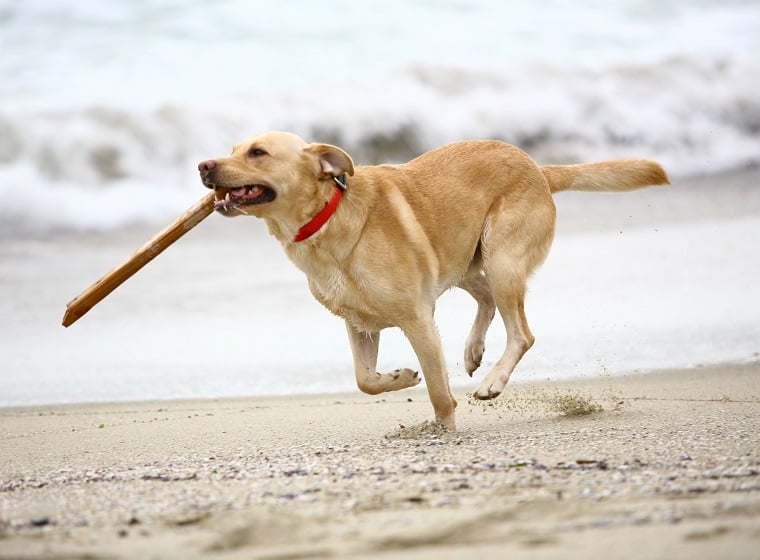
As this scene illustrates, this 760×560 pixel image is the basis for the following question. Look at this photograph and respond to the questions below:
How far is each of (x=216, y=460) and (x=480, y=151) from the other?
8.30 ft

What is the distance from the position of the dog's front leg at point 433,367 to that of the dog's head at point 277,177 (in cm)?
84

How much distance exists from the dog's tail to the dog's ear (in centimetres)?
168

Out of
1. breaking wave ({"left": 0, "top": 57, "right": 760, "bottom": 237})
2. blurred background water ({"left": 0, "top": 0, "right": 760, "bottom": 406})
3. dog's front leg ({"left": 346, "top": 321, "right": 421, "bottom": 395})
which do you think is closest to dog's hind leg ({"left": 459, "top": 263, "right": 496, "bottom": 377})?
dog's front leg ({"left": 346, "top": 321, "right": 421, "bottom": 395})

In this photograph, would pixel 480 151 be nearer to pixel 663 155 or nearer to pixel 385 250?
pixel 385 250

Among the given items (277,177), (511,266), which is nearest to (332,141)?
(511,266)

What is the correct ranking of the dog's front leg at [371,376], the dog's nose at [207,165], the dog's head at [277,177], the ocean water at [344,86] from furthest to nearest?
the ocean water at [344,86], the dog's front leg at [371,376], the dog's head at [277,177], the dog's nose at [207,165]

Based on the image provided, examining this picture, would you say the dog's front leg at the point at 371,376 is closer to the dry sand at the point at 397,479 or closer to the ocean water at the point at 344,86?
the dry sand at the point at 397,479

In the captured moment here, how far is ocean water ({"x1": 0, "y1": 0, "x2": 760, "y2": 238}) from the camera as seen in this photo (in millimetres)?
16219

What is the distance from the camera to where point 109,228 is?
1444 centimetres

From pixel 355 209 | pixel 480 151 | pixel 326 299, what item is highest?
pixel 480 151

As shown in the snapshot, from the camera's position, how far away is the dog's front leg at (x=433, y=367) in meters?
5.59

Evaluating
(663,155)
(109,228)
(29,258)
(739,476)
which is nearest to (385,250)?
(739,476)

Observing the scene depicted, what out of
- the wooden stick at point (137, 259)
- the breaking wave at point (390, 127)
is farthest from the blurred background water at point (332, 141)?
the wooden stick at point (137, 259)

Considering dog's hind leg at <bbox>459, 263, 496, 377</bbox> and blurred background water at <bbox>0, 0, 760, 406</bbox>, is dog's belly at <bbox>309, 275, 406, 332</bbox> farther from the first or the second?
blurred background water at <bbox>0, 0, 760, 406</bbox>
